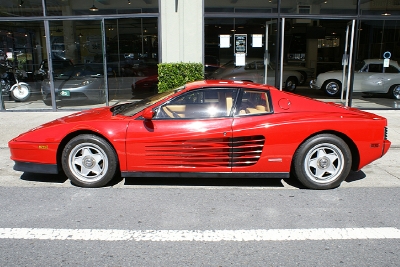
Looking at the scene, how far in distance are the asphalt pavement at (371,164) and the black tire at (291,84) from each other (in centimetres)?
283

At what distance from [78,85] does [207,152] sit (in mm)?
8068

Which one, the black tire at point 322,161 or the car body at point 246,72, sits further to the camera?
the car body at point 246,72

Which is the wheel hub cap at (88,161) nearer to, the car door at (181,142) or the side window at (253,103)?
the car door at (181,142)

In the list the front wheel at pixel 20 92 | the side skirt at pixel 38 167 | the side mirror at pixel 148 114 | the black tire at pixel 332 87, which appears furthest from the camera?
the black tire at pixel 332 87

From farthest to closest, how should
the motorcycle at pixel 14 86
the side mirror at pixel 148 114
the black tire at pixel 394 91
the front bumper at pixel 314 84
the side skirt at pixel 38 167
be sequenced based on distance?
1. the front bumper at pixel 314 84
2. the black tire at pixel 394 91
3. the motorcycle at pixel 14 86
4. the side skirt at pixel 38 167
5. the side mirror at pixel 148 114

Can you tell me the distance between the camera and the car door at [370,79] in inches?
454

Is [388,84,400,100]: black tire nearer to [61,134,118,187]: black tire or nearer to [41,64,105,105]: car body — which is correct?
[41,64,105,105]: car body

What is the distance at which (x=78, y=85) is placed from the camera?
11.3 m

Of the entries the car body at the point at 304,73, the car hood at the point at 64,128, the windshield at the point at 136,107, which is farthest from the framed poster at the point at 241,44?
the car hood at the point at 64,128

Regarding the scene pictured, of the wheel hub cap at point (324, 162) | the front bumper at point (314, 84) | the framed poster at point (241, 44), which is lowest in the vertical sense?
the wheel hub cap at point (324, 162)

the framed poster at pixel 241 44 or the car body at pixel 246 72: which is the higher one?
the framed poster at pixel 241 44

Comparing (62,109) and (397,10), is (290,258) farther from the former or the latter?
(397,10)

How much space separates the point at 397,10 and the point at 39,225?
1153cm

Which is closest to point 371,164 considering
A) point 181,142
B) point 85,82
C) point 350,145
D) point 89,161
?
point 350,145
